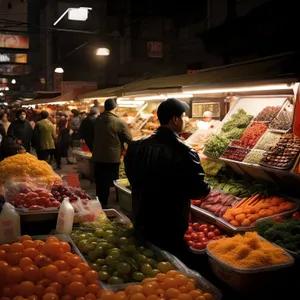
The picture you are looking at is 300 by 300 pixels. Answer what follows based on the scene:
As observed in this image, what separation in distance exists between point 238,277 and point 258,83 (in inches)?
96.8

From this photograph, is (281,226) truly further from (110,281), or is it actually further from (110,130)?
(110,130)

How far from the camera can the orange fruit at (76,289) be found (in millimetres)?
3092

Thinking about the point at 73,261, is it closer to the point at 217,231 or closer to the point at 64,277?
the point at 64,277

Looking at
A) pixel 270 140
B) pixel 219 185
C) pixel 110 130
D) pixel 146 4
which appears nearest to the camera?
pixel 270 140

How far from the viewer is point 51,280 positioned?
10.7 ft

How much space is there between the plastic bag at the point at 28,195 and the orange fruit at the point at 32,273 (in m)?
1.65

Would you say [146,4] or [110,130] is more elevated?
[146,4]

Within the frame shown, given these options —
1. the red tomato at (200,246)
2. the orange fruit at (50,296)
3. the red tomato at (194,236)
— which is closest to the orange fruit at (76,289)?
the orange fruit at (50,296)

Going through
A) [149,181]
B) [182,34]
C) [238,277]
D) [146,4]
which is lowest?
[238,277]

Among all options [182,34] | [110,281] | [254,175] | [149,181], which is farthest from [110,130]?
[182,34]

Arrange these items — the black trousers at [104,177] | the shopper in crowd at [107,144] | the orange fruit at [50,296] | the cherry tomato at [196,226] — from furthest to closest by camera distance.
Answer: the black trousers at [104,177]
the shopper in crowd at [107,144]
the cherry tomato at [196,226]
the orange fruit at [50,296]

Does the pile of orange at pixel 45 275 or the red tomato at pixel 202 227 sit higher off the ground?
the pile of orange at pixel 45 275

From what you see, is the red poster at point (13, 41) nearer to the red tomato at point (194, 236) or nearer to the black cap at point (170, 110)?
the red tomato at point (194, 236)

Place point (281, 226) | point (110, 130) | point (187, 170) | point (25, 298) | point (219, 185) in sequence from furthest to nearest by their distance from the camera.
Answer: point (110, 130) → point (219, 185) → point (281, 226) → point (187, 170) → point (25, 298)
